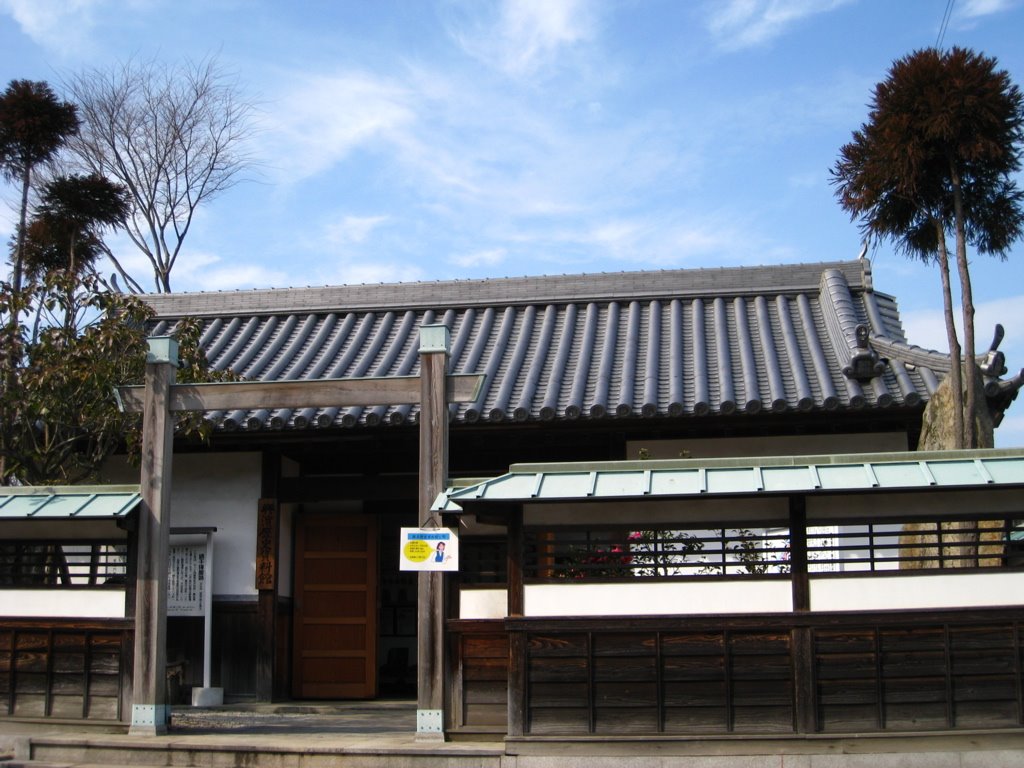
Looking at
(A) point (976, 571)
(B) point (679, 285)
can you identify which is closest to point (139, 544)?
(A) point (976, 571)

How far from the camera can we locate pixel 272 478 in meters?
13.8

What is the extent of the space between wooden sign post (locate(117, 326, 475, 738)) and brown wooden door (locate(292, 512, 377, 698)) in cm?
424

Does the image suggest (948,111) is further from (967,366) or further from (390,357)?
(390,357)

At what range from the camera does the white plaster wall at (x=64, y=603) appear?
1016cm

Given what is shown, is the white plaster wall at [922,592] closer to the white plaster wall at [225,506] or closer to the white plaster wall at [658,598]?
the white plaster wall at [658,598]

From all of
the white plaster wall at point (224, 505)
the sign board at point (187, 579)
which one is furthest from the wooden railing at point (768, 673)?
the sign board at point (187, 579)

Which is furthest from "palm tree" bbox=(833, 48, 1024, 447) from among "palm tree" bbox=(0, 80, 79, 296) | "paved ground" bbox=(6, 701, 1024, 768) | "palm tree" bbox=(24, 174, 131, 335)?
"palm tree" bbox=(24, 174, 131, 335)

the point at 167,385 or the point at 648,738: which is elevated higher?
the point at 167,385

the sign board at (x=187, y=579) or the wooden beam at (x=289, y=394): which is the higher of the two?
the wooden beam at (x=289, y=394)

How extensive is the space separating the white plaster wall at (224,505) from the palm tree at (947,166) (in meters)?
7.61

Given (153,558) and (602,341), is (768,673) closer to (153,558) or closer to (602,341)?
(153,558)

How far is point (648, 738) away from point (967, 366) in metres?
4.76

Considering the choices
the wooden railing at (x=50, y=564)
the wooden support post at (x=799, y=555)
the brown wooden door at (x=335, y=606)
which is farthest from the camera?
the brown wooden door at (x=335, y=606)

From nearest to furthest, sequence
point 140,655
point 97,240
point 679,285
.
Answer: point 140,655
point 679,285
point 97,240
